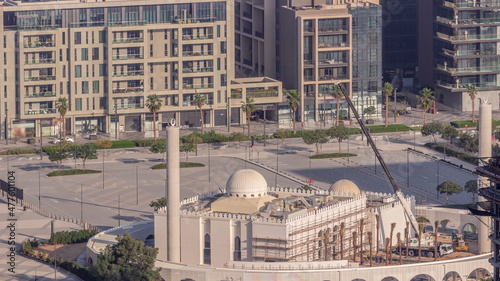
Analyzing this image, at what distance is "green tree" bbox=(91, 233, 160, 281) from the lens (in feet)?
616

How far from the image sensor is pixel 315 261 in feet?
627

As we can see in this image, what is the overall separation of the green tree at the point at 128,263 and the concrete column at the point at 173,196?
2.70m

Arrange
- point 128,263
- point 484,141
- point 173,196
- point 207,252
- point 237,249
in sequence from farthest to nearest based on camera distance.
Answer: point 484,141, point 207,252, point 237,249, point 173,196, point 128,263

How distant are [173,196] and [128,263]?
848 cm

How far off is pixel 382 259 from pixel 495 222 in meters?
54.4

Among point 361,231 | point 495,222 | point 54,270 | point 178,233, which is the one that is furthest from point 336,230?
point 495,222

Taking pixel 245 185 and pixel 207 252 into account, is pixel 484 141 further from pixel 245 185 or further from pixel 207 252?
pixel 207 252

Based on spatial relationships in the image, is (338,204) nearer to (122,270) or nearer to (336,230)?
(336,230)

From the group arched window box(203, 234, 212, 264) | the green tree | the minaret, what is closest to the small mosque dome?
arched window box(203, 234, 212, 264)

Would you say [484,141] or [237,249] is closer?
[237,249]

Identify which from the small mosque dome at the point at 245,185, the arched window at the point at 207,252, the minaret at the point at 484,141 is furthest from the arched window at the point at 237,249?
the minaret at the point at 484,141

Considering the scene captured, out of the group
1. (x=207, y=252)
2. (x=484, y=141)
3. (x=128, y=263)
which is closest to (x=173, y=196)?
(x=207, y=252)

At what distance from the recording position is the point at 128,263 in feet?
619

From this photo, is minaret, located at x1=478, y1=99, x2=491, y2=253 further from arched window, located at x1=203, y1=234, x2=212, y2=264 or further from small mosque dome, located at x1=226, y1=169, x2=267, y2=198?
arched window, located at x1=203, y1=234, x2=212, y2=264
